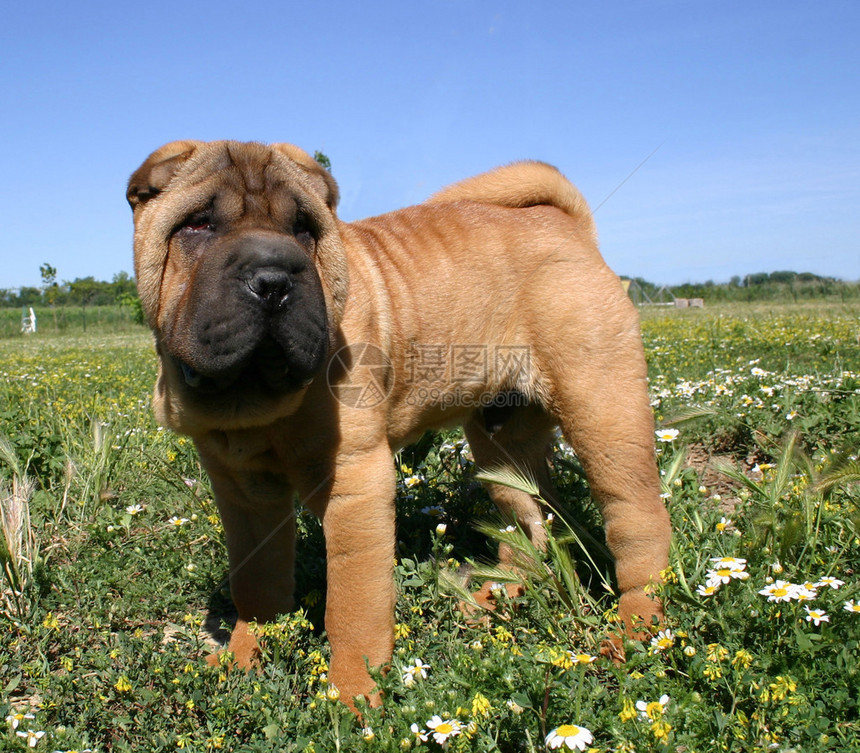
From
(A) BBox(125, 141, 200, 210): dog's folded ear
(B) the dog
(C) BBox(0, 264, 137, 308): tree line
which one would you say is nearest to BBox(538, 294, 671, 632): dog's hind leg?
(B) the dog

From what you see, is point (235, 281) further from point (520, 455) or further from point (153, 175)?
point (520, 455)

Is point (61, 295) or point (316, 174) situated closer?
point (316, 174)

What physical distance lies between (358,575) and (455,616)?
60cm

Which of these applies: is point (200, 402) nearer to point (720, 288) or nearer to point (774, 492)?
point (774, 492)

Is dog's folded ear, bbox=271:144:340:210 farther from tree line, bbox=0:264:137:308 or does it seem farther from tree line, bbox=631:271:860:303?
tree line, bbox=0:264:137:308

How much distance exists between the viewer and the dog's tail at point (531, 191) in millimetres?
3229

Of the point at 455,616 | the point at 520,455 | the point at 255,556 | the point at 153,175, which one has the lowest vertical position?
the point at 455,616

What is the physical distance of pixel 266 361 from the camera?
206cm

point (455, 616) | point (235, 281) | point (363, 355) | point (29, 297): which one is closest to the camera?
point (235, 281)

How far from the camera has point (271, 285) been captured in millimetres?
1915

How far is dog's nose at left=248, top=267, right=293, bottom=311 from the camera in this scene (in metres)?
1.91

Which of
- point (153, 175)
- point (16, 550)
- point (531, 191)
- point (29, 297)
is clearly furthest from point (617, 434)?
point (29, 297)

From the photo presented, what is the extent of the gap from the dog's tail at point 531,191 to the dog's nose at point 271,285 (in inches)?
58.4

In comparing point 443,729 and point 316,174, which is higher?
point 316,174
